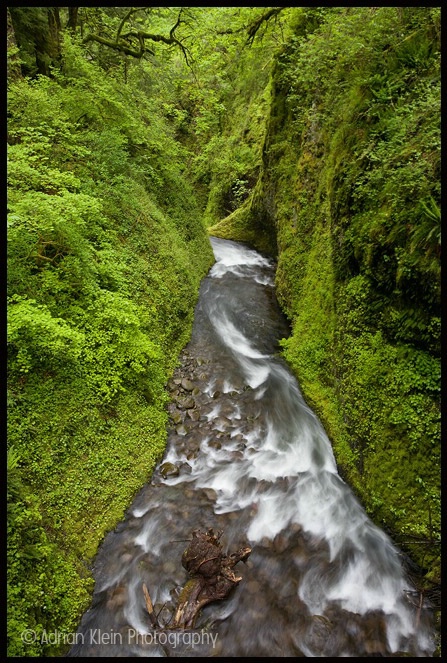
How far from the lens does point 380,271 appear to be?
17.2ft

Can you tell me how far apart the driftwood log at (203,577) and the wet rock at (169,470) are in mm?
1158

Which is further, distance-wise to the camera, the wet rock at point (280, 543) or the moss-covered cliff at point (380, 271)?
the wet rock at point (280, 543)

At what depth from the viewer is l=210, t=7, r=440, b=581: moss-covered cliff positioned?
14.4 ft

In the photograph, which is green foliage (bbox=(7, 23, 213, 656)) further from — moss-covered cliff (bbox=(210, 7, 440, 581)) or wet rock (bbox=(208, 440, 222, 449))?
moss-covered cliff (bbox=(210, 7, 440, 581))

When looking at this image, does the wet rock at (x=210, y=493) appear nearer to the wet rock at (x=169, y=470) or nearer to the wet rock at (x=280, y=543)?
the wet rock at (x=169, y=470)

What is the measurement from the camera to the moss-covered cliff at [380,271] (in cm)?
439

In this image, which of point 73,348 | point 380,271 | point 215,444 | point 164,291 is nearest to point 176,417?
point 215,444

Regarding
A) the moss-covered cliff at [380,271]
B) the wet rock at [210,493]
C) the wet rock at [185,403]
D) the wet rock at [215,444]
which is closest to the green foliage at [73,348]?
the wet rock at [185,403]

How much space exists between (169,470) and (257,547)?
1.82 meters

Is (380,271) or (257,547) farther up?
(380,271)

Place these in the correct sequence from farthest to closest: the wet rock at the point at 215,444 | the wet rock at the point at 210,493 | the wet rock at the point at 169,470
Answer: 1. the wet rock at the point at 215,444
2. the wet rock at the point at 169,470
3. the wet rock at the point at 210,493

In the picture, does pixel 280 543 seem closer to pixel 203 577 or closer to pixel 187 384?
pixel 203 577

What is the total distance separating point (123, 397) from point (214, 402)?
6.60 ft
